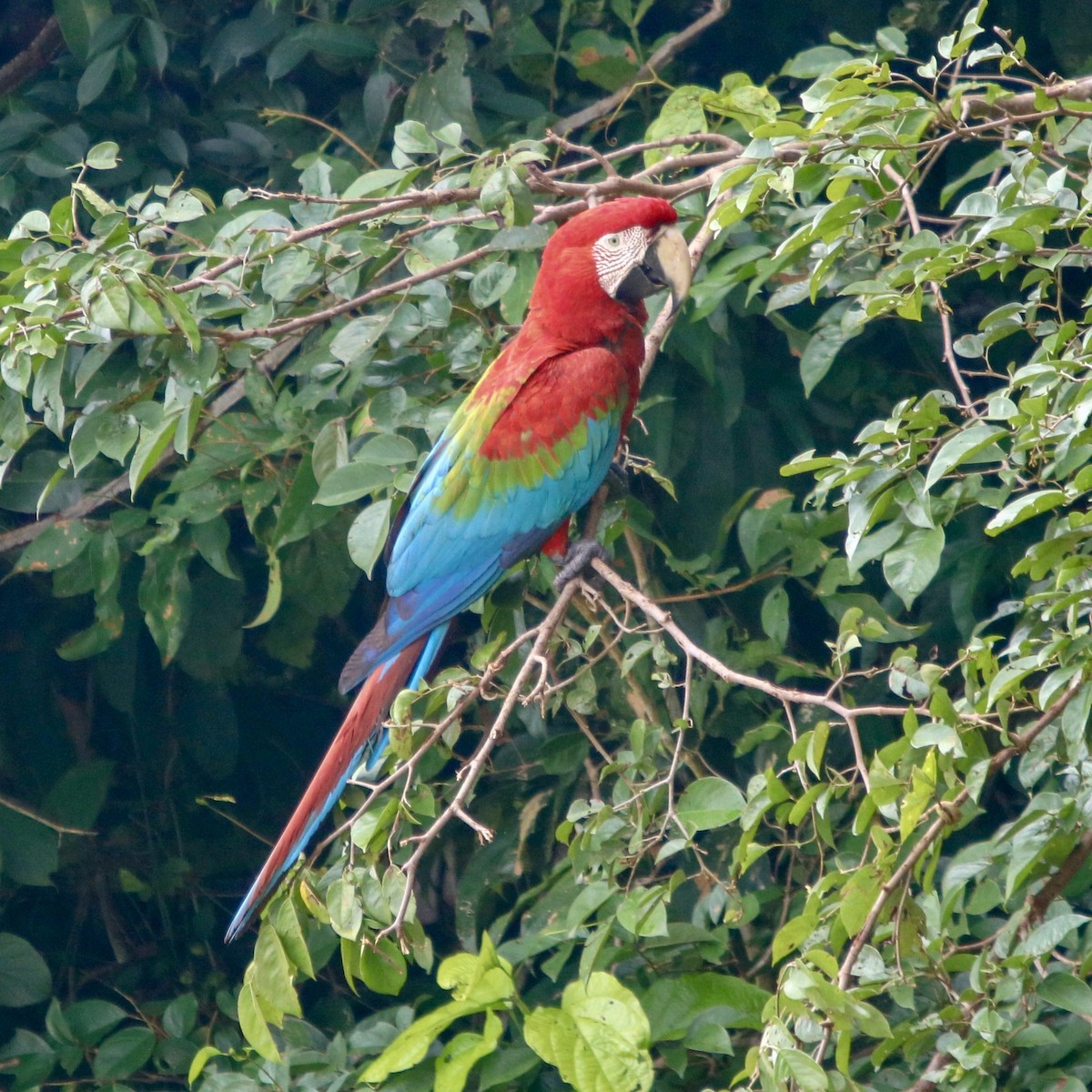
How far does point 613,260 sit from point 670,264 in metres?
0.13

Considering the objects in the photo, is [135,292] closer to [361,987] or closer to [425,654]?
[425,654]

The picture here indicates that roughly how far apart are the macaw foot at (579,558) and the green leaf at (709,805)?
1.58 feet

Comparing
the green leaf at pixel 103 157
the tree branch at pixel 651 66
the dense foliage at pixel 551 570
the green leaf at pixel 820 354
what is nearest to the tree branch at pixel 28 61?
the dense foliage at pixel 551 570

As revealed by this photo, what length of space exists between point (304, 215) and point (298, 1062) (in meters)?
1.36

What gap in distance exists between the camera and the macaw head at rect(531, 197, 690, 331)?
209cm

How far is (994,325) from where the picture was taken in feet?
4.88

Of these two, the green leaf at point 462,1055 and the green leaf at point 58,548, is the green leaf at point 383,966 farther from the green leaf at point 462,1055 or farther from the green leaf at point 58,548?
the green leaf at point 58,548

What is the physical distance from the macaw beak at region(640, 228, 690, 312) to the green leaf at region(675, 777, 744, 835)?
824 millimetres

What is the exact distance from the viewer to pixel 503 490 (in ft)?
7.30

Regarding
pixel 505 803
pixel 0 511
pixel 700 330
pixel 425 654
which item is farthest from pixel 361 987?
pixel 700 330

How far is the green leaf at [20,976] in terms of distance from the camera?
8.13 feet

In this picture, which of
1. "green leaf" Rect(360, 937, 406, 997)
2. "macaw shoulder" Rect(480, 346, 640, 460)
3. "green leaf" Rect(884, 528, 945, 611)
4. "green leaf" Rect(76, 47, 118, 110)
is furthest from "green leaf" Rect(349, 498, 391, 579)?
"green leaf" Rect(76, 47, 118, 110)

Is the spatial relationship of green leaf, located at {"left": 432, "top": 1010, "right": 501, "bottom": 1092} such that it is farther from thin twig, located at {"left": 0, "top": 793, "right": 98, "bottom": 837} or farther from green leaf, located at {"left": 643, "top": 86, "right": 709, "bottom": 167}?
green leaf, located at {"left": 643, "top": 86, "right": 709, "bottom": 167}

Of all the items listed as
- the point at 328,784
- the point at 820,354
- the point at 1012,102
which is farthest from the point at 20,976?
the point at 1012,102
